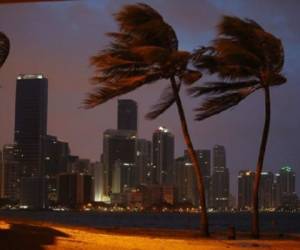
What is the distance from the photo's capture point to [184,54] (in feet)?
49.4

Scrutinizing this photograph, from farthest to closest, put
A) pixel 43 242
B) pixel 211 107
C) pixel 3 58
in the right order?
pixel 211 107
pixel 3 58
pixel 43 242

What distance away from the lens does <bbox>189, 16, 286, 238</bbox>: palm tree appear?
1509cm

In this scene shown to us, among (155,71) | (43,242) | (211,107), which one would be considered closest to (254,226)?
Result: (211,107)

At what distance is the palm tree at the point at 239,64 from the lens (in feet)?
49.5

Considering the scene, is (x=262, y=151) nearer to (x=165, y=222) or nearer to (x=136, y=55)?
(x=136, y=55)

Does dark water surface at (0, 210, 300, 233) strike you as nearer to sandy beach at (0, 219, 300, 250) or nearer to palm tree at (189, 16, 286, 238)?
palm tree at (189, 16, 286, 238)

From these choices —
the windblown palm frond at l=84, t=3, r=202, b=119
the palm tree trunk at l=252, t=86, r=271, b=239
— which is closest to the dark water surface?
the palm tree trunk at l=252, t=86, r=271, b=239

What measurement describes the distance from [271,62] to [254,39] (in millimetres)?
821

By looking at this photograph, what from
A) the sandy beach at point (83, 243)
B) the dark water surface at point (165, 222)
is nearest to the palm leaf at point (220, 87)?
the sandy beach at point (83, 243)

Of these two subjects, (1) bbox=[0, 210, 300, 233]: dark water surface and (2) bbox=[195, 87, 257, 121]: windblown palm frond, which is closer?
(2) bbox=[195, 87, 257, 121]: windblown palm frond

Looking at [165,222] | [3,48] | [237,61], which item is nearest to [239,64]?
[237,61]

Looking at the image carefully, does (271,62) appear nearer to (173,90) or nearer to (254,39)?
(254,39)

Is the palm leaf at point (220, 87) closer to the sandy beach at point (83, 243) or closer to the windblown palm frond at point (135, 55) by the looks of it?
the windblown palm frond at point (135, 55)

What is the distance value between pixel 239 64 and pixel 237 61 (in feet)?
0.53
